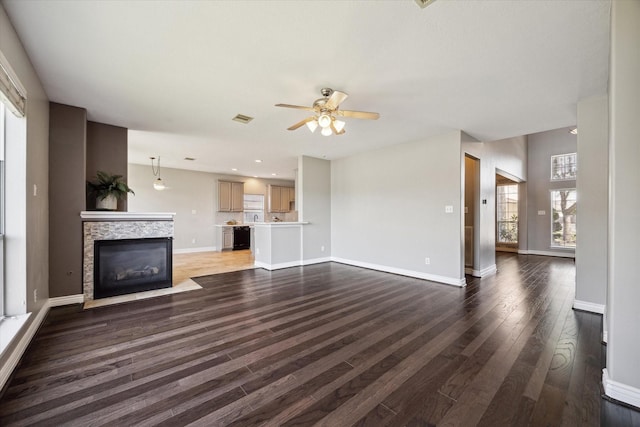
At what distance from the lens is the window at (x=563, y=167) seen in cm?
717

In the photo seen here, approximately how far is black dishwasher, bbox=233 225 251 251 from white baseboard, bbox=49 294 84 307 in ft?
16.9

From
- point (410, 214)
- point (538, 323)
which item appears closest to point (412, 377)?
point (538, 323)

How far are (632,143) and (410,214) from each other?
3.37 m

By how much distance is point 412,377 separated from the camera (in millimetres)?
1856

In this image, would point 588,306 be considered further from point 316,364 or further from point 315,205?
point 315,205

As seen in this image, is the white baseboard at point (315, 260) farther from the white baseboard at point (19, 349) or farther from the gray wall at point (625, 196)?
the gray wall at point (625, 196)

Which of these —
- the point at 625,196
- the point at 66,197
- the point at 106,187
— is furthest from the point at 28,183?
the point at 625,196

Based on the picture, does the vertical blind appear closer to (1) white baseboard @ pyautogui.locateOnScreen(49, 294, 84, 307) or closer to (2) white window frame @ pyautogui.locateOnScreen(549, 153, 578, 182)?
(1) white baseboard @ pyautogui.locateOnScreen(49, 294, 84, 307)

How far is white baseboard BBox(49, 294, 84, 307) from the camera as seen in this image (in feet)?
10.7

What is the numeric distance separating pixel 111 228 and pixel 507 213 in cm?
1034

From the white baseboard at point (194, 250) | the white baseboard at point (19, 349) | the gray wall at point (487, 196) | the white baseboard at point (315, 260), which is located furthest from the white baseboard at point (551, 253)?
the white baseboard at point (19, 349)

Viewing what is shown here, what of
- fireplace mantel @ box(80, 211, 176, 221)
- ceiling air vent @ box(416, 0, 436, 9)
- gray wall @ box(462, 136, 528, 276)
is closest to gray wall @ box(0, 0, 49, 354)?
fireplace mantel @ box(80, 211, 176, 221)

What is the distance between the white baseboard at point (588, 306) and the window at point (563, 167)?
584cm

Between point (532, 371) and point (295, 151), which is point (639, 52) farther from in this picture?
point (295, 151)
